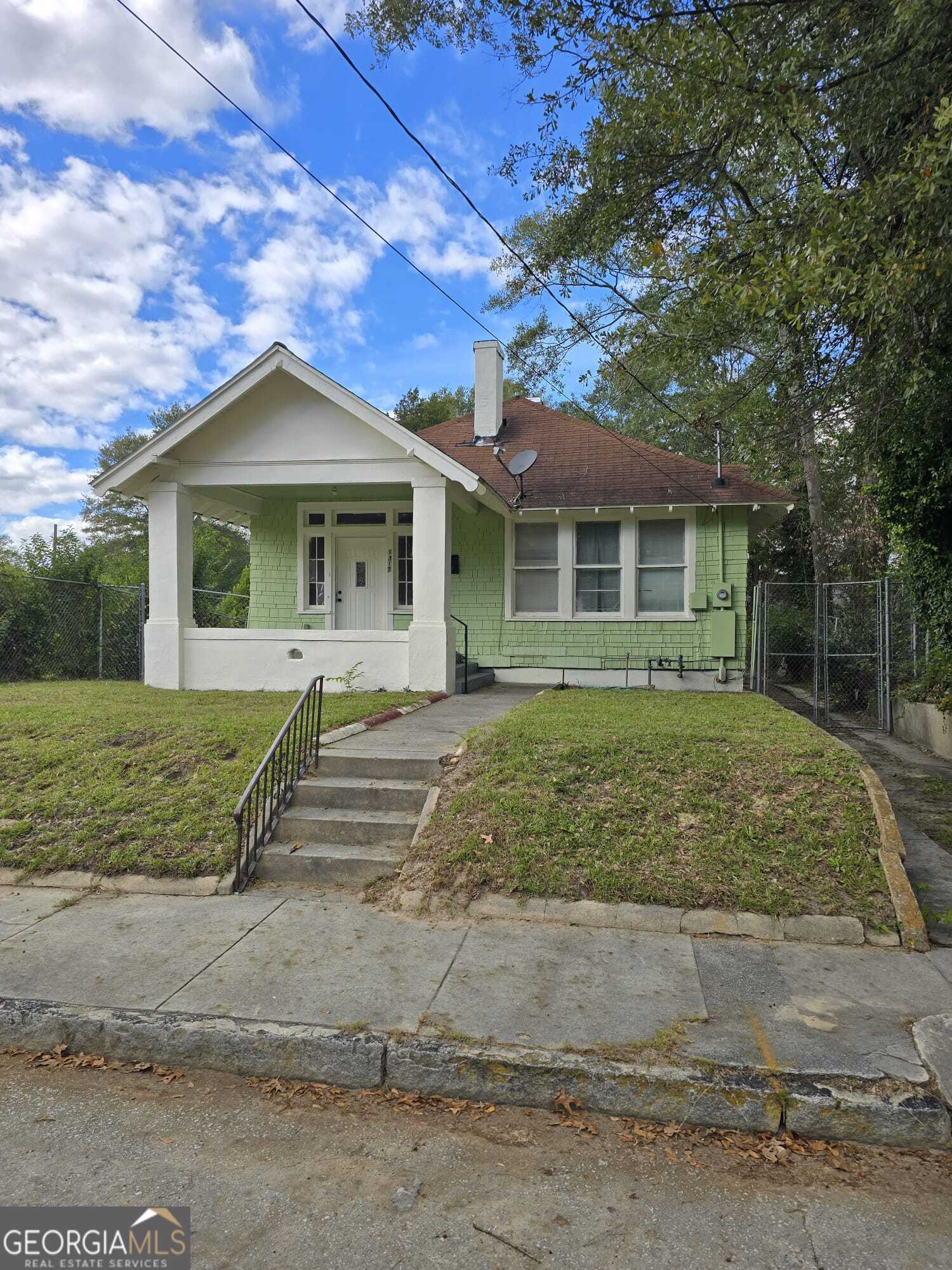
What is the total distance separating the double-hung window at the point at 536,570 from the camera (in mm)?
13648

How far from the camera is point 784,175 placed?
8648 mm

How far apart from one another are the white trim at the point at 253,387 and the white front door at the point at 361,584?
324cm

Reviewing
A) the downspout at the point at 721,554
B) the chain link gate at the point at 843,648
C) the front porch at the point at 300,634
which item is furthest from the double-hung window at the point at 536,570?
the chain link gate at the point at 843,648

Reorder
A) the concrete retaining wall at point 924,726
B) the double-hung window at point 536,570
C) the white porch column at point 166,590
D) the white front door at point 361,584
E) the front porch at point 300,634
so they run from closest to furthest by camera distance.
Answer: the concrete retaining wall at point 924,726 → the front porch at point 300,634 → the white porch column at point 166,590 → the double-hung window at point 536,570 → the white front door at point 361,584

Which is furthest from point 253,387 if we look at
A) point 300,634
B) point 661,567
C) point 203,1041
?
point 203,1041

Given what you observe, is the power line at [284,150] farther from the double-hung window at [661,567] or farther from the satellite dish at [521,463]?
the double-hung window at [661,567]

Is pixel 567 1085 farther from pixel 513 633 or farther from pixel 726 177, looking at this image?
pixel 513 633

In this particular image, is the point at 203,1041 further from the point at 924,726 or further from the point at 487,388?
the point at 487,388

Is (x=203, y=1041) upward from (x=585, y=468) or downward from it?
downward

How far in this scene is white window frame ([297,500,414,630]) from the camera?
14195mm

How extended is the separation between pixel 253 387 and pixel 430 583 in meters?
3.81

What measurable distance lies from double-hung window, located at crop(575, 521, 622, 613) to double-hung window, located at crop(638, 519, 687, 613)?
0.40 meters

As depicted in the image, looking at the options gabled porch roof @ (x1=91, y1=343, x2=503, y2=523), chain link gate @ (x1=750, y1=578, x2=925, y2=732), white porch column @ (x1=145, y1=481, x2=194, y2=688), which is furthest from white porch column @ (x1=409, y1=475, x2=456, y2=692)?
chain link gate @ (x1=750, y1=578, x2=925, y2=732)

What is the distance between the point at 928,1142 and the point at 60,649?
15082mm
